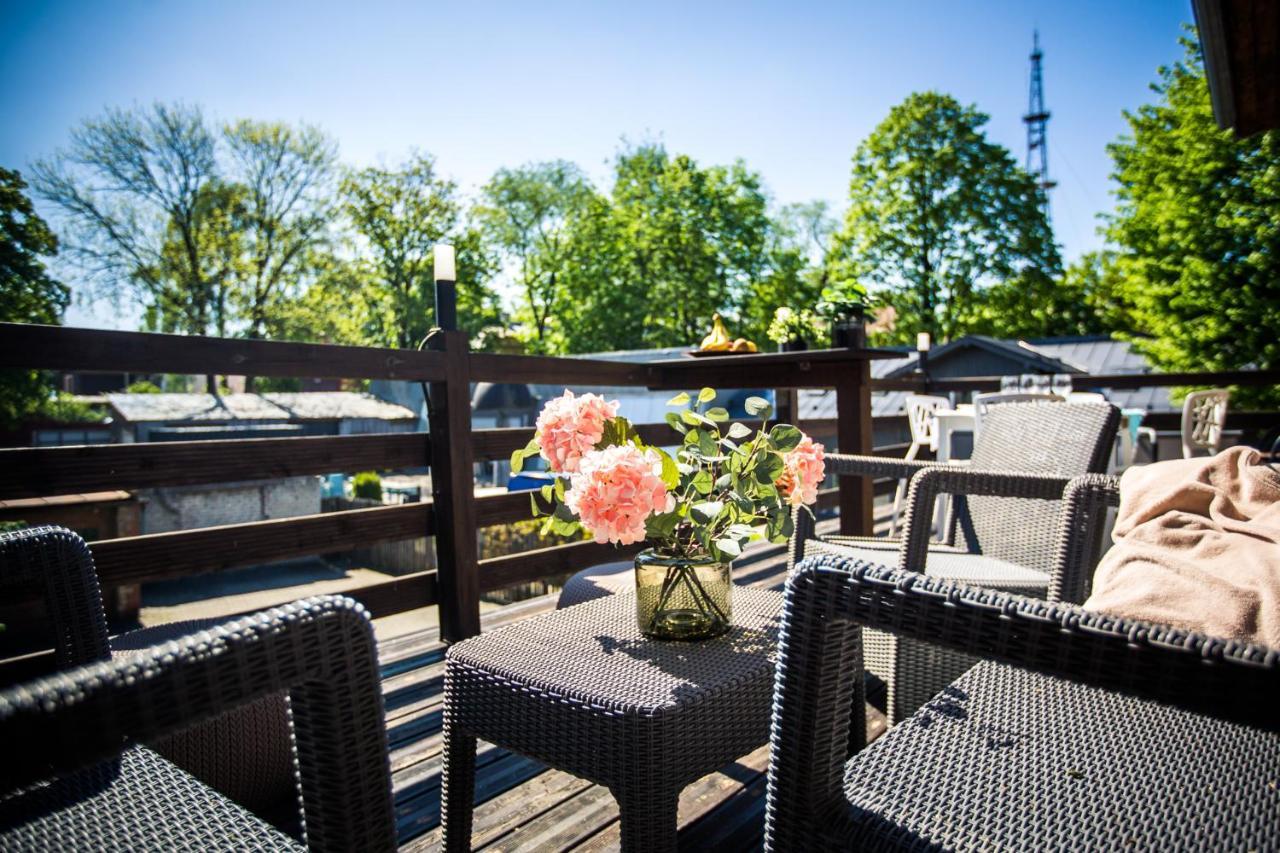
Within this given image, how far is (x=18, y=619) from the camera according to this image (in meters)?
4.67

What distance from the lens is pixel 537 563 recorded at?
10.8 feet

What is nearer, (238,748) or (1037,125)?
(238,748)

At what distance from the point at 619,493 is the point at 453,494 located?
175 cm

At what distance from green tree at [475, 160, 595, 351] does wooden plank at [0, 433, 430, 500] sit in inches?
914

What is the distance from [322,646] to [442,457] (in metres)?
2.19

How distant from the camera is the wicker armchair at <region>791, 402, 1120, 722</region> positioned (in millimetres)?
1627

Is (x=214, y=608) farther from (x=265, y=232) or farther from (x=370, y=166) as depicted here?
(x=370, y=166)

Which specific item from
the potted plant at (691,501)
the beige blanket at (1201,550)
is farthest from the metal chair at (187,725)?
the beige blanket at (1201,550)

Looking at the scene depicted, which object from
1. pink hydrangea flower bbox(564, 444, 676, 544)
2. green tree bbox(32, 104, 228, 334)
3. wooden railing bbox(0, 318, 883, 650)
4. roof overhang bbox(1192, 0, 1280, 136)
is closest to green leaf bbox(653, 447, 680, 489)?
pink hydrangea flower bbox(564, 444, 676, 544)

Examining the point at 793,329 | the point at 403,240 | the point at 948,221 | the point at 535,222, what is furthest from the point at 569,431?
the point at 535,222

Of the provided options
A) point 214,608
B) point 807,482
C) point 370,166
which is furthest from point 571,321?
point 807,482

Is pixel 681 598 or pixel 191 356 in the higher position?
pixel 191 356

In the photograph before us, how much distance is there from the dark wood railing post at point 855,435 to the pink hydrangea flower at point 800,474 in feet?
6.41

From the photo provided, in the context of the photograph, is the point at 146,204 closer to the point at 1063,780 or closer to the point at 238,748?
the point at 238,748
